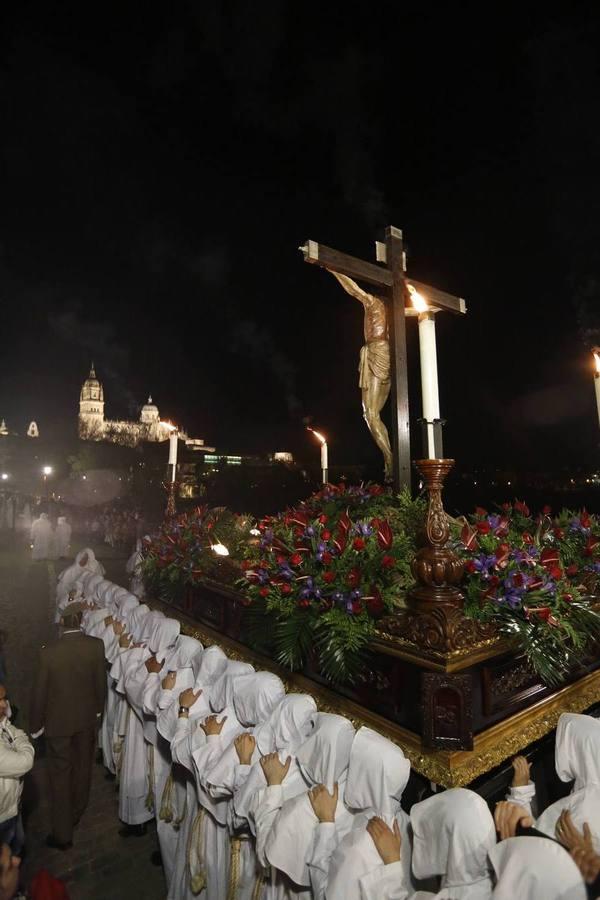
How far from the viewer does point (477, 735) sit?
2533 millimetres

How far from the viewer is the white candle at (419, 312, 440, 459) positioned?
2.59 m

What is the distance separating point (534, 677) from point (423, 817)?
1329 millimetres

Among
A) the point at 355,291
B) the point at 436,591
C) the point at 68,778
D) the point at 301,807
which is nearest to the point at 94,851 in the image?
the point at 68,778

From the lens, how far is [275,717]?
2.87 meters

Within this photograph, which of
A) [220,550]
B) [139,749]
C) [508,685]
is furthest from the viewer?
[220,550]

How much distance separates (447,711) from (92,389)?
5187 inches

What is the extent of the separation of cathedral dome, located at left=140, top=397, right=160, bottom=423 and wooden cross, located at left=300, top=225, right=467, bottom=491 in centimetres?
11843

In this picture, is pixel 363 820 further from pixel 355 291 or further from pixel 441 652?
pixel 355 291

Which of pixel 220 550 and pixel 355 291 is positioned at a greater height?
pixel 355 291

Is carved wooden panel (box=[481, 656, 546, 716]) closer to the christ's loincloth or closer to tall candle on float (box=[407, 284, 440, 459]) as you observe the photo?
tall candle on float (box=[407, 284, 440, 459])

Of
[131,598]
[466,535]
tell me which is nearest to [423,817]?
[466,535]

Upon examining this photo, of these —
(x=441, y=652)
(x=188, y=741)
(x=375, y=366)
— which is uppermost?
(x=375, y=366)

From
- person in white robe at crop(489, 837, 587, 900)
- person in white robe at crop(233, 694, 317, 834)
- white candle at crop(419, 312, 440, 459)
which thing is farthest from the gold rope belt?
white candle at crop(419, 312, 440, 459)

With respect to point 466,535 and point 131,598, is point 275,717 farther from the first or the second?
point 131,598
